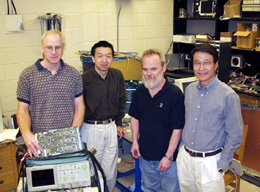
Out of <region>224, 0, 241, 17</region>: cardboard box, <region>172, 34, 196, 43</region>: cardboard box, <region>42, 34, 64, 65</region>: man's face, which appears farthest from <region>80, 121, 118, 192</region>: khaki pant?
<region>172, 34, 196, 43</region>: cardboard box

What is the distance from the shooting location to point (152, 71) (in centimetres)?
195

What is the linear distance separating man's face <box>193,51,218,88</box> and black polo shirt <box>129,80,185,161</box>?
0.21m

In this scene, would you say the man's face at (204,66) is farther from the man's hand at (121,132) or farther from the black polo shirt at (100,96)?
the man's hand at (121,132)

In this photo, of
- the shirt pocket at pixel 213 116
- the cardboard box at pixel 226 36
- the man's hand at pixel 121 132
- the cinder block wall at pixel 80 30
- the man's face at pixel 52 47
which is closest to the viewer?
the shirt pocket at pixel 213 116

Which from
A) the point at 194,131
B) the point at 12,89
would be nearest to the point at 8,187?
the point at 12,89

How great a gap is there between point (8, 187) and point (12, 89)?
3.48 feet

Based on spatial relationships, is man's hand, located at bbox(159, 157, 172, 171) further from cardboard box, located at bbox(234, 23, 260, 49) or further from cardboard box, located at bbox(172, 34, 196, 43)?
cardboard box, located at bbox(172, 34, 196, 43)

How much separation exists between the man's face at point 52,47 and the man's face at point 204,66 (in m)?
0.88

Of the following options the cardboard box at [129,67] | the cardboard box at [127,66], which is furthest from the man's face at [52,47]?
the cardboard box at [129,67]

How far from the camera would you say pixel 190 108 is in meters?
1.90

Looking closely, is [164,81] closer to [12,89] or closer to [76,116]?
[76,116]

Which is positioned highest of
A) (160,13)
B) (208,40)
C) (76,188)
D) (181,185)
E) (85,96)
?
(160,13)

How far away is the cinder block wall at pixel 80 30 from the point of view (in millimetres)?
3232

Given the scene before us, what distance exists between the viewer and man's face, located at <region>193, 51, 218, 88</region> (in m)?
1.81
